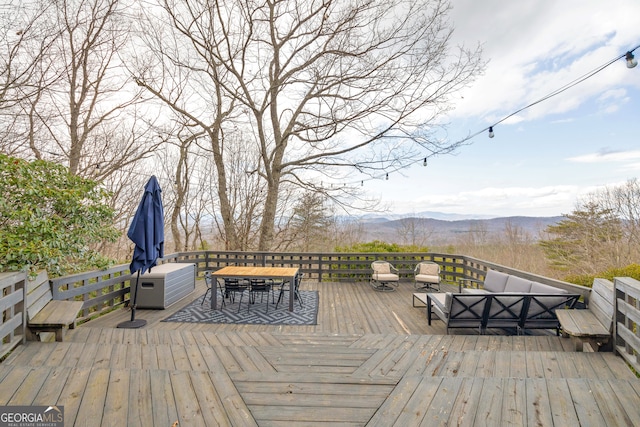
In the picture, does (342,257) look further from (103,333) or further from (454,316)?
(103,333)

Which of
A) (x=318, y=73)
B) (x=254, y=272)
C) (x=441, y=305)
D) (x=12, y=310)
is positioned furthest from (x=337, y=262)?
(x=12, y=310)

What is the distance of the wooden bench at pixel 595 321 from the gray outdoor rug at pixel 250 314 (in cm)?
310

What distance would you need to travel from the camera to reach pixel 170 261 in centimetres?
673

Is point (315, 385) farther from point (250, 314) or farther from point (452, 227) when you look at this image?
point (452, 227)

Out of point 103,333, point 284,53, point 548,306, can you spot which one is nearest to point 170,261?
point 103,333

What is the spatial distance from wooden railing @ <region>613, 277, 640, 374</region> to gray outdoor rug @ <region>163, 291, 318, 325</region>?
11.1 feet

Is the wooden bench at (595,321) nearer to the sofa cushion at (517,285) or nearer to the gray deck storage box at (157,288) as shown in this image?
the sofa cushion at (517,285)

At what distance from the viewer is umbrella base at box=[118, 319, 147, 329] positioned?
4027 millimetres

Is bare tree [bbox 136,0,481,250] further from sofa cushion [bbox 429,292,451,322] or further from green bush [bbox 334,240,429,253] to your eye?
sofa cushion [bbox 429,292,451,322]

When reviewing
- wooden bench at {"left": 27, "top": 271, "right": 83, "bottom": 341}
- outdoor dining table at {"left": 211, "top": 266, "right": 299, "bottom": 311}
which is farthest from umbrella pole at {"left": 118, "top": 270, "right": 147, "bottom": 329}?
outdoor dining table at {"left": 211, "top": 266, "right": 299, "bottom": 311}

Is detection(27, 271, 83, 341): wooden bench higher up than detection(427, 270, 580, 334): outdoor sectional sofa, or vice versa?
detection(27, 271, 83, 341): wooden bench

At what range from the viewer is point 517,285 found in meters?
4.58

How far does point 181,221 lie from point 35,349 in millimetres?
8829

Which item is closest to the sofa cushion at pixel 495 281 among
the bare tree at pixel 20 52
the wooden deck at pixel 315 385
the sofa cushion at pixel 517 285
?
the sofa cushion at pixel 517 285
